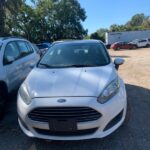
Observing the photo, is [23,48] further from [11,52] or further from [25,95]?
[25,95]

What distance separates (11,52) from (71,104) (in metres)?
3.22

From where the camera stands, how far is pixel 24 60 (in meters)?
7.68

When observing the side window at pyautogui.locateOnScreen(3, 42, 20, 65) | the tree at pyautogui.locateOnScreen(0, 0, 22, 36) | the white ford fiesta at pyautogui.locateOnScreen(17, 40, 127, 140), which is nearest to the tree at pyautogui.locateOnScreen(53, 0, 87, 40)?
the tree at pyautogui.locateOnScreen(0, 0, 22, 36)

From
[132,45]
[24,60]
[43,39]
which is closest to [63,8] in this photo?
[43,39]

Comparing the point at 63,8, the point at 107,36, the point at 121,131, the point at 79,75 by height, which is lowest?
the point at 107,36

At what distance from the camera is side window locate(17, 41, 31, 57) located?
7796 millimetres

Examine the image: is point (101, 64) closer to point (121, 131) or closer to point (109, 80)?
point (109, 80)

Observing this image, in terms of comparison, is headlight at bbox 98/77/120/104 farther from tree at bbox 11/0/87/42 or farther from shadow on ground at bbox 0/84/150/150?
tree at bbox 11/0/87/42

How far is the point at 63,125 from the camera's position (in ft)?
14.3

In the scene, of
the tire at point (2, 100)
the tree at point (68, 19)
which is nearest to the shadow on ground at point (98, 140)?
the tire at point (2, 100)

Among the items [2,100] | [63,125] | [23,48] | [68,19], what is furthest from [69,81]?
[68,19]

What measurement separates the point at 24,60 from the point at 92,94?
3.52m

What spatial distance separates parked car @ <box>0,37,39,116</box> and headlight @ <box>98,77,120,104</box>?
7.66 ft

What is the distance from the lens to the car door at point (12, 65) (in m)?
6.55
